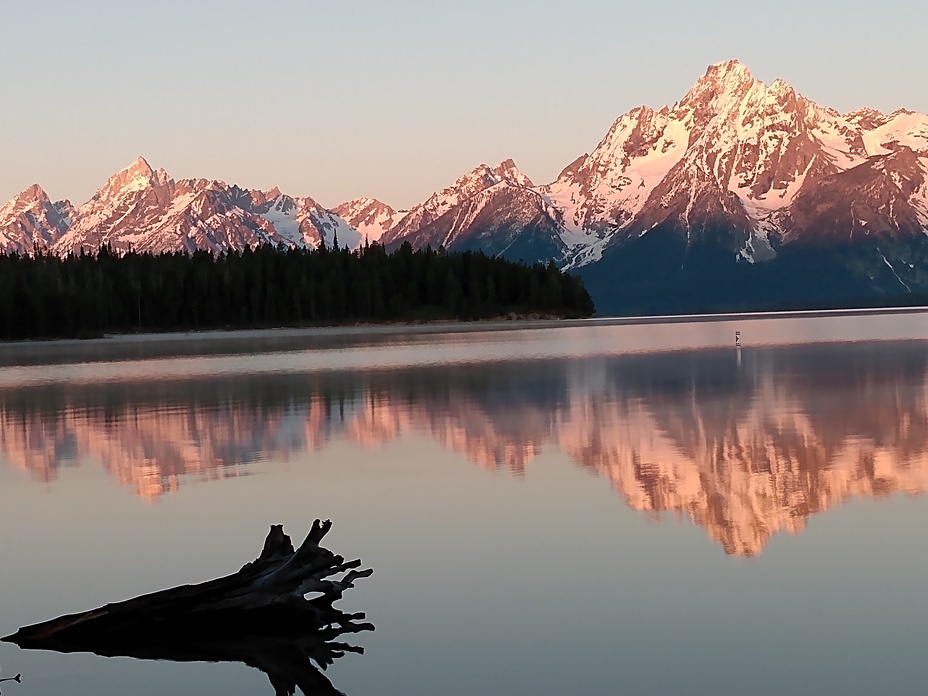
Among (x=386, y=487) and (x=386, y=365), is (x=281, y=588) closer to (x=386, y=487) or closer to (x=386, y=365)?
(x=386, y=487)

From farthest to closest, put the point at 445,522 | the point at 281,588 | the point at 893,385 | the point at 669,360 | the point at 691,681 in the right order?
1. the point at 669,360
2. the point at 893,385
3. the point at 445,522
4. the point at 281,588
5. the point at 691,681

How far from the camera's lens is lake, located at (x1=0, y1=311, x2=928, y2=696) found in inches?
594

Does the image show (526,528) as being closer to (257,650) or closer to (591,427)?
(257,650)

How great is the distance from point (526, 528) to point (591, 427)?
16.9 m

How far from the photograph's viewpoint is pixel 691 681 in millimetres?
14281

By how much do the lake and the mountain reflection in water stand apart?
0.56 feet

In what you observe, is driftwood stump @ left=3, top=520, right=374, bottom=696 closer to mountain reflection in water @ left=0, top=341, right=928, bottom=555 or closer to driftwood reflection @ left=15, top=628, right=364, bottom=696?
driftwood reflection @ left=15, top=628, right=364, bottom=696

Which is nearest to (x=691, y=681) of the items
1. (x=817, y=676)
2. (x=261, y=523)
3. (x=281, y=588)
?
(x=817, y=676)

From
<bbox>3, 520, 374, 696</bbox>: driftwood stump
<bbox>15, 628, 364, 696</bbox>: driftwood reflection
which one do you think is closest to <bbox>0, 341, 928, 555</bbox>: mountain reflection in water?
<bbox>3, 520, 374, 696</bbox>: driftwood stump

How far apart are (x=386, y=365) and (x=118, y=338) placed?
358 ft

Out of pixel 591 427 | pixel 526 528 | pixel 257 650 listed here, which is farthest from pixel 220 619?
pixel 591 427

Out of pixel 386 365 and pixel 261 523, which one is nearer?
pixel 261 523

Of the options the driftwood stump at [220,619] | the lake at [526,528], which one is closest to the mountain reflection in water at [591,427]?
the lake at [526,528]

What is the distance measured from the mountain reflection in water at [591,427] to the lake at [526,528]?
0.56 ft
